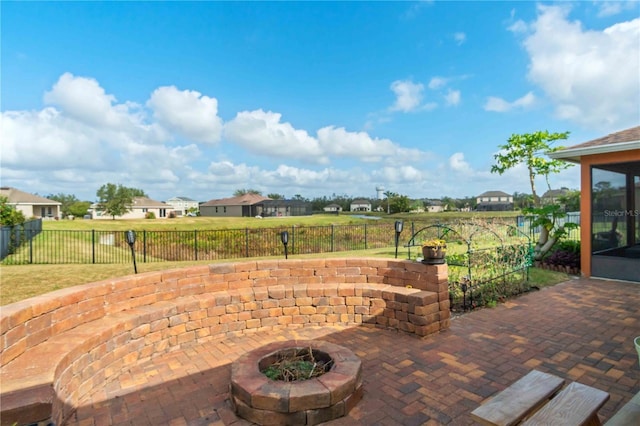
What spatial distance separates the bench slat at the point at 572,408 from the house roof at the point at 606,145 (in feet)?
23.0

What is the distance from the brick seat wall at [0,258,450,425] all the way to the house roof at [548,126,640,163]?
17.6ft

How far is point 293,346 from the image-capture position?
3371mm

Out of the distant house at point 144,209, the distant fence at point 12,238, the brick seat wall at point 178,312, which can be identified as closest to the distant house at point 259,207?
the distant house at point 144,209

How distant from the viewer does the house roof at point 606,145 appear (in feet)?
21.8

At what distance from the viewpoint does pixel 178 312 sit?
4094mm

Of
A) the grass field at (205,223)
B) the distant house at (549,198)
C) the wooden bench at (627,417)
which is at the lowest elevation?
the wooden bench at (627,417)

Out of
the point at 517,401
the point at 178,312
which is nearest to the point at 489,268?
the point at 517,401

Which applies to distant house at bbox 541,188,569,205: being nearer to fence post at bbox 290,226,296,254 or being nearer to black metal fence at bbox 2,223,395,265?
black metal fence at bbox 2,223,395,265

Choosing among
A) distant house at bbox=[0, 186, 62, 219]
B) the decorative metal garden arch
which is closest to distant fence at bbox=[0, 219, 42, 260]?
the decorative metal garden arch

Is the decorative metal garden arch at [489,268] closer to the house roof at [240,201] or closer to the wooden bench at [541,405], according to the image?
the wooden bench at [541,405]

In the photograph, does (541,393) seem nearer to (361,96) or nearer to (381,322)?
(381,322)

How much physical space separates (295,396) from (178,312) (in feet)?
7.53

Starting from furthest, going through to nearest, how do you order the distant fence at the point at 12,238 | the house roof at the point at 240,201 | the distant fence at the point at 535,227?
the house roof at the point at 240,201 → the distant fence at the point at 12,238 → the distant fence at the point at 535,227

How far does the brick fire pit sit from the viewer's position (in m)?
2.47
